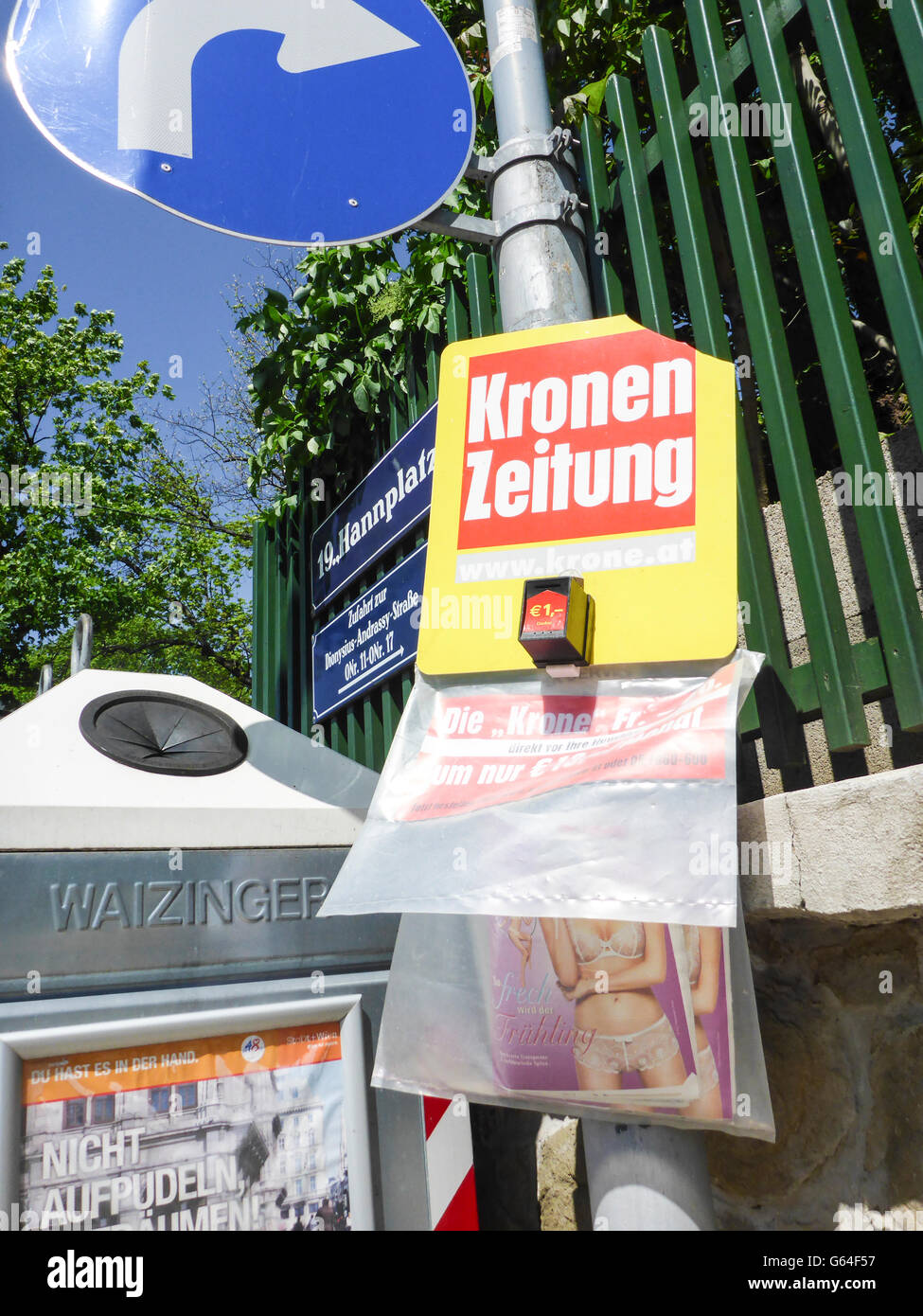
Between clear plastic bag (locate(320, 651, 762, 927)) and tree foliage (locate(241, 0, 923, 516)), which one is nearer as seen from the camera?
clear plastic bag (locate(320, 651, 762, 927))

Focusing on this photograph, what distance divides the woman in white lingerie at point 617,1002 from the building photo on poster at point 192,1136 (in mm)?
663

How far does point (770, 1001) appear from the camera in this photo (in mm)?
2162

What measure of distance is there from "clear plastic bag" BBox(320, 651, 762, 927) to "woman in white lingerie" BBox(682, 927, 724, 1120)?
0.28m

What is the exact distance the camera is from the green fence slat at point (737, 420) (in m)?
2.18

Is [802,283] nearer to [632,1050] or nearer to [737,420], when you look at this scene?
[737,420]

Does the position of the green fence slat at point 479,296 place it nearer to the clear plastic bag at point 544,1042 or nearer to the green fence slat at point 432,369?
the green fence slat at point 432,369

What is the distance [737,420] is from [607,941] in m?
1.19

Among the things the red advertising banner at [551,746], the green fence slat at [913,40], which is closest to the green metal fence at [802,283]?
the green fence slat at [913,40]

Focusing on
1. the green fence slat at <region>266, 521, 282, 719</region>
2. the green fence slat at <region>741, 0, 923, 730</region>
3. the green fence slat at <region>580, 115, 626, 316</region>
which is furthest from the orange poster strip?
the green fence slat at <region>266, 521, 282, 719</region>

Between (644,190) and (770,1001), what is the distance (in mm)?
2137

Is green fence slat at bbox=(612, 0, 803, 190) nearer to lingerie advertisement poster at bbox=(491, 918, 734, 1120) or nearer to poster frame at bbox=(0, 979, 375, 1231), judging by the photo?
lingerie advertisement poster at bbox=(491, 918, 734, 1120)

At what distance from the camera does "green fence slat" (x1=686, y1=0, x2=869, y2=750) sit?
79.8 inches
